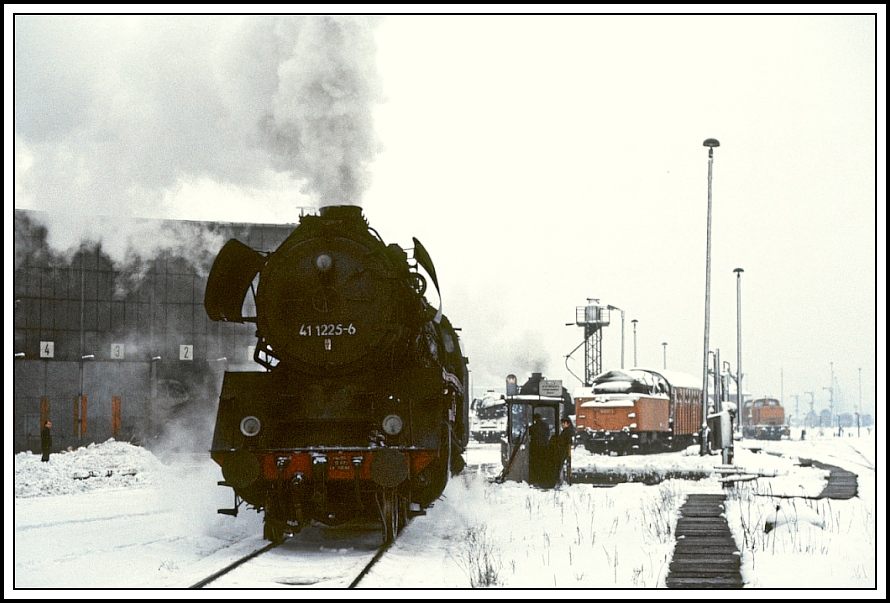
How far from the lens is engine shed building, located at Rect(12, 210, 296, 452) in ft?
62.3

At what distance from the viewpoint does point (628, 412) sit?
87.7ft

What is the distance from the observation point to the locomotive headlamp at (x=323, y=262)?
30.5 ft

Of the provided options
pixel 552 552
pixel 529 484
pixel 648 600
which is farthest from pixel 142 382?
pixel 648 600

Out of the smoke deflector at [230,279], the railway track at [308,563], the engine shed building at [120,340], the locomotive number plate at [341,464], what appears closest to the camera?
the railway track at [308,563]

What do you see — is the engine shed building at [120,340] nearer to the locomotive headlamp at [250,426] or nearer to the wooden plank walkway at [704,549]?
the locomotive headlamp at [250,426]

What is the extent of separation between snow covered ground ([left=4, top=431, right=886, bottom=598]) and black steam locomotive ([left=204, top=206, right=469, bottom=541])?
0.62m

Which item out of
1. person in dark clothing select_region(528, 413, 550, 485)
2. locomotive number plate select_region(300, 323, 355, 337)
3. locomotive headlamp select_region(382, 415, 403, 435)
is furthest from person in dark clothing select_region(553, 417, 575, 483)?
locomotive number plate select_region(300, 323, 355, 337)

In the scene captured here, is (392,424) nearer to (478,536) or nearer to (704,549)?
(478,536)

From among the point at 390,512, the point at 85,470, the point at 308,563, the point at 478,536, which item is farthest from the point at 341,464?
the point at 85,470

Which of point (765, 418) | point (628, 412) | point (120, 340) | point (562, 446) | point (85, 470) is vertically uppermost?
point (120, 340)

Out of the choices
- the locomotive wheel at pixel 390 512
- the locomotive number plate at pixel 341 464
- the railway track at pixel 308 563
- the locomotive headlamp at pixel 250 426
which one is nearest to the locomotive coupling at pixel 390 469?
the locomotive number plate at pixel 341 464

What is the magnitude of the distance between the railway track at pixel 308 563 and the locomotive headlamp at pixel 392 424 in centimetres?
112

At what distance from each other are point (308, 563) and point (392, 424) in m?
1.48

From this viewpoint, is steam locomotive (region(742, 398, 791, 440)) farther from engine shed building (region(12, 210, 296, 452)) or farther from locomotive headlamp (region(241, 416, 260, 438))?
locomotive headlamp (region(241, 416, 260, 438))
